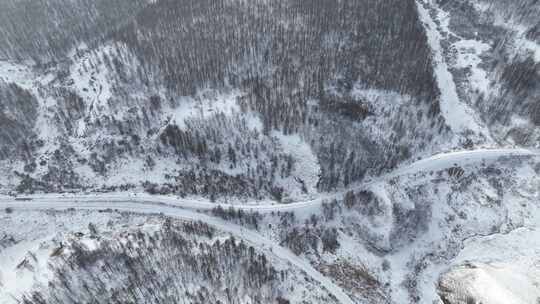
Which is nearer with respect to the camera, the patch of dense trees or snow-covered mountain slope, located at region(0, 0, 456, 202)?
the patch of dense trees

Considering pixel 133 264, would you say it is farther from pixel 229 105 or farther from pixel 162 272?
pixel 229 105

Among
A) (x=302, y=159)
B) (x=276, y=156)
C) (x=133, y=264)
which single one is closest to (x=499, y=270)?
(x=302, y=159)

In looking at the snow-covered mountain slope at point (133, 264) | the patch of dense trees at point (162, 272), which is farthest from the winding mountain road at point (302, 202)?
the patch of dense trees at point (162, 272)

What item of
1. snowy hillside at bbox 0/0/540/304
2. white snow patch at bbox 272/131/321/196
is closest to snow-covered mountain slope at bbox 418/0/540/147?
snowy hillside at bbox 0/0/540/304

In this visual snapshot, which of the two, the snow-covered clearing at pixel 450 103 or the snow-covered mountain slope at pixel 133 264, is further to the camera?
the snow-covered clearing at pixel 450 103

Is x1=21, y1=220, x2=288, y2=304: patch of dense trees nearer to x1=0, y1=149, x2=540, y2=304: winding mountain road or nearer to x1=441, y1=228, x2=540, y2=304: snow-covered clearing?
x1=0, y1=149, x2=540, y2=304: winding mountain road

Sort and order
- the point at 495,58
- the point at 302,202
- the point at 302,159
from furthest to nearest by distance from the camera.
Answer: the point at 495,58 < the point at 302,159 < the point at 302,202

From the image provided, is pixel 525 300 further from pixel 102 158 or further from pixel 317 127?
pixel 102 158

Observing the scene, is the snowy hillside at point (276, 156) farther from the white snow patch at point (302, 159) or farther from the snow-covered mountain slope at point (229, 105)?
the snow-covered mountain slope at point (229, 105)
